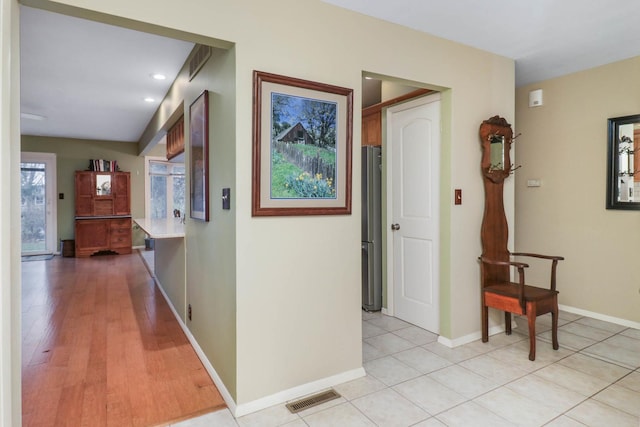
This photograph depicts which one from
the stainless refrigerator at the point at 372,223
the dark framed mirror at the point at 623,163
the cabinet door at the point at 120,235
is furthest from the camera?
the cabinet door at the point at 120,235

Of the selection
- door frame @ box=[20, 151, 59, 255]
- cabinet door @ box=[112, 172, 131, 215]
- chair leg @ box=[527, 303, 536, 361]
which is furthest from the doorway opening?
door frame @ box=[20, 151, 59, 255]

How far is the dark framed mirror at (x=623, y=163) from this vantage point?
3248mm

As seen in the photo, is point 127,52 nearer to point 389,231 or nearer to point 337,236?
point 337,236

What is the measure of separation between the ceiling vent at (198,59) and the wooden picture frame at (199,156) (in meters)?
0.22

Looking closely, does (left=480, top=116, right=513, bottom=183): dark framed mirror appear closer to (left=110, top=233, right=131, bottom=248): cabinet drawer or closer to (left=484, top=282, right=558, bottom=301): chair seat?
(left=484, top=282, right=558, bottom=301): chair seat

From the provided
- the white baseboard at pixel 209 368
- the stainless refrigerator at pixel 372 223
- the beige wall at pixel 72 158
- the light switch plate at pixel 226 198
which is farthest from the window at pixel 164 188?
the light switch plate at pixel 226 198

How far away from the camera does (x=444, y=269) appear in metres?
2.96

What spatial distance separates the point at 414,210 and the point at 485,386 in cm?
153

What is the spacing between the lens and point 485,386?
7.52 feet

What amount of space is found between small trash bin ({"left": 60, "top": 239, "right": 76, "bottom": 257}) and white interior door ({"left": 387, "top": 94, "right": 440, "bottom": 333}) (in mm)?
7082

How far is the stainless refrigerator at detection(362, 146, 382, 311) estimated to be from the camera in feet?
12.3

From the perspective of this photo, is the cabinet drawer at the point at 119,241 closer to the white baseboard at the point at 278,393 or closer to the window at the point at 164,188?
the window at the point at 164,188

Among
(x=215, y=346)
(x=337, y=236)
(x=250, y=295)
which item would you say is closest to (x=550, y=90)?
(x=337, y=236)

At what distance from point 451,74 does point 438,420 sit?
8.02 ft
